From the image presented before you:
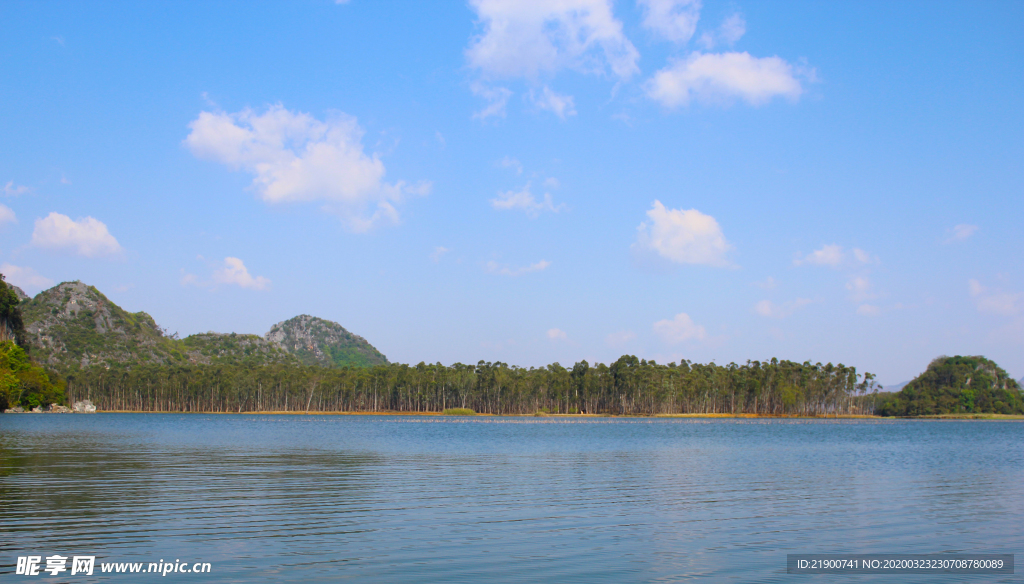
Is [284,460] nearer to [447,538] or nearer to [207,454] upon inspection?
[207,454]

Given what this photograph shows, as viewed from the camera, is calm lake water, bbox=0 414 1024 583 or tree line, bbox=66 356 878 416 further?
tree line, bbox=66 356 878 416

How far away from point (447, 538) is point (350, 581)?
13.6 ft

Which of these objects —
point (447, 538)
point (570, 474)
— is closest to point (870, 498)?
point (570, 474)

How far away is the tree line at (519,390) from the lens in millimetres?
179375

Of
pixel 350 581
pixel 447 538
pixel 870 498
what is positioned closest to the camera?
pixel 350 581

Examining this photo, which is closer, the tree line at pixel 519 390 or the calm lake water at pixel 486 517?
the calm lake water at pixel 486 517

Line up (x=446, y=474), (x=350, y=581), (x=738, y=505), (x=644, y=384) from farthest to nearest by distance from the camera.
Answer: (x=644, y=384)
(x=446, y=474)
(x=738, y=505)
(x=350, y=581)

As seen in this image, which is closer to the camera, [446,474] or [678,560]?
[678,560]

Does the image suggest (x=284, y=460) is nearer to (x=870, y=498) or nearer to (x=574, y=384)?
(x=870, y=498)

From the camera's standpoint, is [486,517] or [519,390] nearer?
[486,517]

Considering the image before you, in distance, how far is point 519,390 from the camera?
17888 centimetres

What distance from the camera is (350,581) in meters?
11.9

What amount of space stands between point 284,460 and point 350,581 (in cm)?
2682

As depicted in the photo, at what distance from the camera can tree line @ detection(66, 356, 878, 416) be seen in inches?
7062
